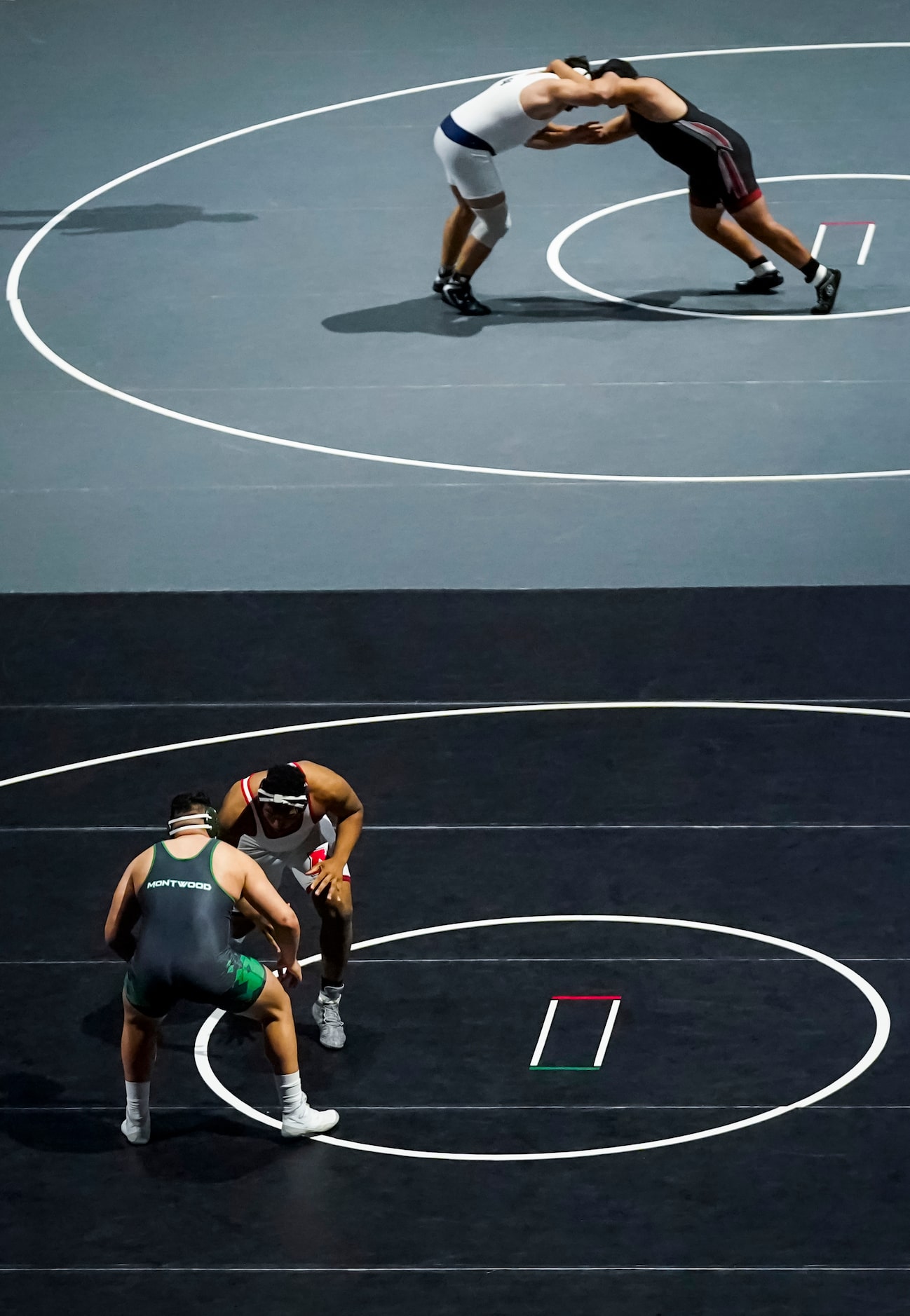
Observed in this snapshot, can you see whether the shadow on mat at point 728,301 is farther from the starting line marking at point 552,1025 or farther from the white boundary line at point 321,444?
the starting line marking at point 552,1025

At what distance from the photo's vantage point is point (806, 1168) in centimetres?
651

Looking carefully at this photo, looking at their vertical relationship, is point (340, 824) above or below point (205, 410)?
above

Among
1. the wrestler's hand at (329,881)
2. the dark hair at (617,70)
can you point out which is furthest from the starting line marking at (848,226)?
the wrestler's hand at (329,881)

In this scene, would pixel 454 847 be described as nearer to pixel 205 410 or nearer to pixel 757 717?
pixel 757 717

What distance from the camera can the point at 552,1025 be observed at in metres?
7.25

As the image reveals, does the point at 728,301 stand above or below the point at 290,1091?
above

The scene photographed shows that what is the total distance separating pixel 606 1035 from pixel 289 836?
4.41 feet

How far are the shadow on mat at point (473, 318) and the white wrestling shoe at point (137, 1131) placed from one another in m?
7.58

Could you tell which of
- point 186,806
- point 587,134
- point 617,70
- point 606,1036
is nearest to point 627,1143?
point 606,1036

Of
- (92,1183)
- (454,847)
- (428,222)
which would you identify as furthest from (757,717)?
(428,222)

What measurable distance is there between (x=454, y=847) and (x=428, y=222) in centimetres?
764

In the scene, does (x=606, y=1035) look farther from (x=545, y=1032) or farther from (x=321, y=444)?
(x=321, y=444)

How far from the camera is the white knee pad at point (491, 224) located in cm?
1311

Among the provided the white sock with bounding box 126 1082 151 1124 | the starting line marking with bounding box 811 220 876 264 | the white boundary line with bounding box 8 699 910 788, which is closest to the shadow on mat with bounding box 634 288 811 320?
the starting line marking with bounding box 811 220 876 264
